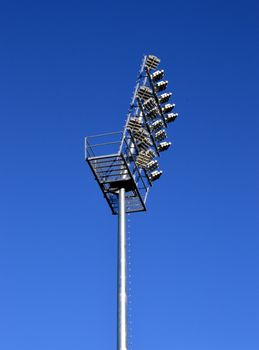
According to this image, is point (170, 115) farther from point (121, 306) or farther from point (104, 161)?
point (121, 306)

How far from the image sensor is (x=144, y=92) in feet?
143

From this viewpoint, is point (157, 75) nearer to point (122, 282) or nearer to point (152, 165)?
point (152, 165)

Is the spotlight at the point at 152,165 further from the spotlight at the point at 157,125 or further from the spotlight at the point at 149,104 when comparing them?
the spotlight at the point at 149,104

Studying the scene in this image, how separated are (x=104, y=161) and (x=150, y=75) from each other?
7.73m

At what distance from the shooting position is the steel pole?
110 feet

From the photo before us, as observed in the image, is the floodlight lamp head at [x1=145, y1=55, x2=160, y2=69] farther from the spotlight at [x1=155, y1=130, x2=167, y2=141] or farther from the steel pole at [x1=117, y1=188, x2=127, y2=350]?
the steel pole at [x1=117, y1=188, x2=127, y2=350]

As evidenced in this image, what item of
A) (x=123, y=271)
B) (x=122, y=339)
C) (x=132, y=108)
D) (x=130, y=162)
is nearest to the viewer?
(x=122, y=339)

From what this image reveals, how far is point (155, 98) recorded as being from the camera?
43594 mm

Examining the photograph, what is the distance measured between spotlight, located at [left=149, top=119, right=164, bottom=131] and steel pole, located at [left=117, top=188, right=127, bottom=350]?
17.5 feet

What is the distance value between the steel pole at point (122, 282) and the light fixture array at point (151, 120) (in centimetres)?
328

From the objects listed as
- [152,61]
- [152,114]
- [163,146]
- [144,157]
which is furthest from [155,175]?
[152,61]

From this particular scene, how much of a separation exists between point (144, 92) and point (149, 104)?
0.74m

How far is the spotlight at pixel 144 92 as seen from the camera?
43.4 meters

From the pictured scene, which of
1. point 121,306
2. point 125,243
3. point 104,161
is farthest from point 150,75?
point 121,306
